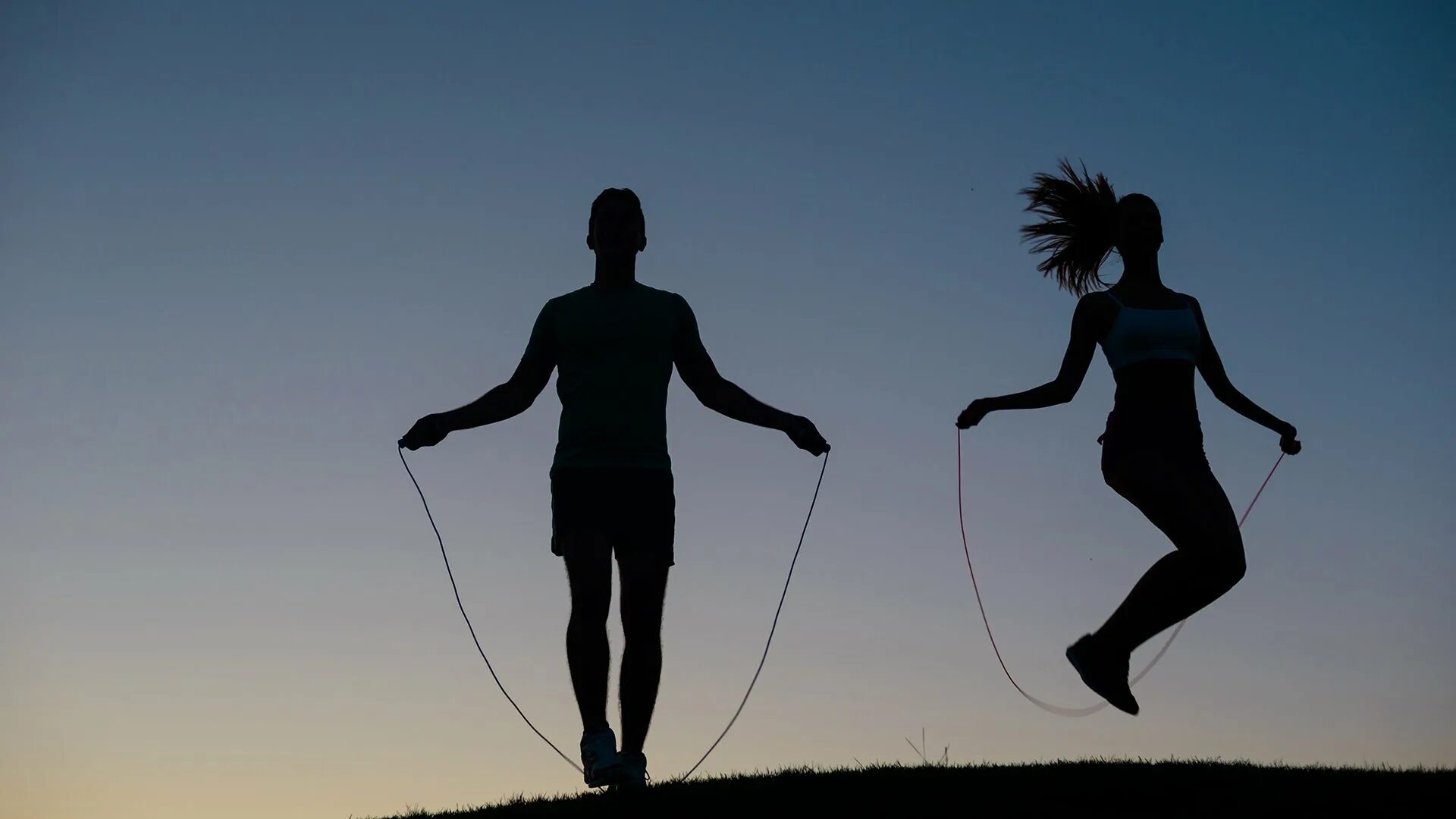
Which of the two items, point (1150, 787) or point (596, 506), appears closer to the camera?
point (1150, 787)

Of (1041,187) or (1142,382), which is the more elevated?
(1041,187)

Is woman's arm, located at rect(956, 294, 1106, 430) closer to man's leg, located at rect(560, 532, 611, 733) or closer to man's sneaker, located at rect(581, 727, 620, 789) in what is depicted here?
man's leg, located at rect(560, 532, 611, 733)

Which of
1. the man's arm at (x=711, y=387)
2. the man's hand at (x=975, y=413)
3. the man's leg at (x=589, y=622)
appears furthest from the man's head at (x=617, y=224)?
the man's hand at (x=975, y=413)

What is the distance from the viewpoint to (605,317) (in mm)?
7812

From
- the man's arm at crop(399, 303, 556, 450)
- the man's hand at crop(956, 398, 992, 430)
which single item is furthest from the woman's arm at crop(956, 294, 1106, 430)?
the man's arm at crop(399, 303, 556, 450)

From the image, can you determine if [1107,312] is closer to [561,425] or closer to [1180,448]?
[1180,448]

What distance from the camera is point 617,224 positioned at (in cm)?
798

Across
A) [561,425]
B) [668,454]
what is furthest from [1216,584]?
[561,425]

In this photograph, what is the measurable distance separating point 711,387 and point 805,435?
1.77ft

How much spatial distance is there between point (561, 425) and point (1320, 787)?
3.69m

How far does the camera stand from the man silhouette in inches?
298

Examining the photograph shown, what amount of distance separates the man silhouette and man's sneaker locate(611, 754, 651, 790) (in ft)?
0.03

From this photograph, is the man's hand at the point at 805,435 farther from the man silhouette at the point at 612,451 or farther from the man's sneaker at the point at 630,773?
the man's sneaker at the point at 630,773

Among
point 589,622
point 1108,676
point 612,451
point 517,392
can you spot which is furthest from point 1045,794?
point 517,392
